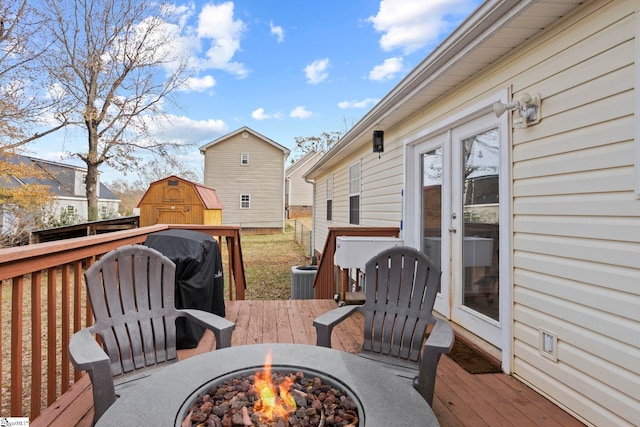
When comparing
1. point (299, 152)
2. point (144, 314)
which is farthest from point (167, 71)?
point (299, 152)

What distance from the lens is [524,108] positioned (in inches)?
99.1

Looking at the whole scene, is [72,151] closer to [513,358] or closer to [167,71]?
[167,71]

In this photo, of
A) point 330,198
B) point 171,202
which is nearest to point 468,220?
point 330,198

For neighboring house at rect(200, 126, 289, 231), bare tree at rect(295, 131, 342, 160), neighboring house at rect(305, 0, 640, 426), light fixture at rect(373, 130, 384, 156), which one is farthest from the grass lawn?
bare tree at rect(295, 131, 342, 160)

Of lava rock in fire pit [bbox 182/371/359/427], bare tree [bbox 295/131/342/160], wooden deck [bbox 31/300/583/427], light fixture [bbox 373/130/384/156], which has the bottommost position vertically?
wooden deck [bbox 31/300/583/427]

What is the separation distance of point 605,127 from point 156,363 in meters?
2.81

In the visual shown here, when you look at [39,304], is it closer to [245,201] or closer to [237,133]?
[245,201]

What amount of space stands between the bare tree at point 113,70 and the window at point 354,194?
9.76 m

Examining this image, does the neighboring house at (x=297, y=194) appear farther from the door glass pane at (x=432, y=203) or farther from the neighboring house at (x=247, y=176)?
the door glass pane at (x=432, y=203)

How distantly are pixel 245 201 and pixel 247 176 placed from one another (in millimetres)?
1363

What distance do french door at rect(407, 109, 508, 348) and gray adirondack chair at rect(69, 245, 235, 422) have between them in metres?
2.15

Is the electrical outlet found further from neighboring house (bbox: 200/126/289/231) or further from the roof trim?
the roof trim

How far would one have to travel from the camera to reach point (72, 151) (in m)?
12.5

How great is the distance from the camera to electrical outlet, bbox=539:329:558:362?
2229 millimetres
